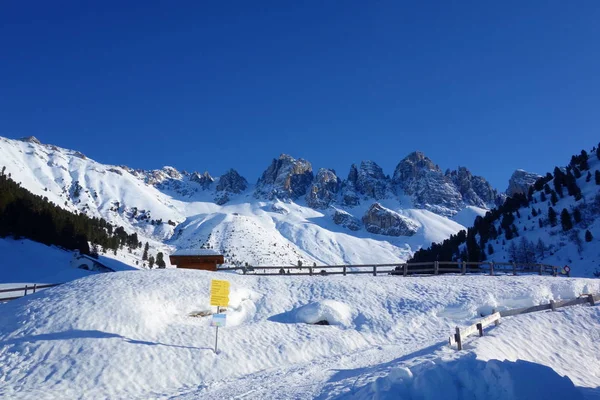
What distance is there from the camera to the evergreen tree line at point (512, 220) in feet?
303

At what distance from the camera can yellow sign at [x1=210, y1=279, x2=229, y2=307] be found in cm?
1875

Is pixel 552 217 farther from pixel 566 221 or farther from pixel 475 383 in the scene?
pixel 475 383

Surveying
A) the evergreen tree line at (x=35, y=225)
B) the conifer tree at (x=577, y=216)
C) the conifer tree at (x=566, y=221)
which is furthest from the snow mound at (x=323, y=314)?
the conifer tree at (x=577, y=216)

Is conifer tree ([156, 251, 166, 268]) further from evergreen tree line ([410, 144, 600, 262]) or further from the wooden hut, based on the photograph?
the wooden hut

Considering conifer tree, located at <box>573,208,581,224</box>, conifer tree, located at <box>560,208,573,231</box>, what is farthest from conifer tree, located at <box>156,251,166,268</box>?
conifer tree, located at <box>573,208,581,224</box>

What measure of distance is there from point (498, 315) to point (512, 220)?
318ft

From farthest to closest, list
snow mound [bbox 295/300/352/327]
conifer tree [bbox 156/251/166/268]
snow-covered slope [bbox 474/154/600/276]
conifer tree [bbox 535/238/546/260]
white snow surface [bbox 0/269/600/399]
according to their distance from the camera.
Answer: conifer tree [bbox 156/251/166/268], conifer tree [bbox 535/238/546/260], snow-covered slope [bbox 474/154/600/276], snow mound [bbox 295/300/352/327], white snow surface [bbox 0/269/600/399]

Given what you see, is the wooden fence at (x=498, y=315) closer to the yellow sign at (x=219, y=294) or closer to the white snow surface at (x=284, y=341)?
the white snow surface at (x=284, y=341)

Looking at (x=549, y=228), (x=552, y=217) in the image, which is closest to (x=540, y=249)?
(x=549, y=228)

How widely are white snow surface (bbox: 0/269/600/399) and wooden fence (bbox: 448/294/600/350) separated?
0.40 metres

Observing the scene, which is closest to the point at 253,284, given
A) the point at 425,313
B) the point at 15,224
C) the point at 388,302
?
the point at 388,302

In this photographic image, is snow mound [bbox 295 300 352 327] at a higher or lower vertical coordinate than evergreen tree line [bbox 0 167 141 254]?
lower

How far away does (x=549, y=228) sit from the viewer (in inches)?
3605

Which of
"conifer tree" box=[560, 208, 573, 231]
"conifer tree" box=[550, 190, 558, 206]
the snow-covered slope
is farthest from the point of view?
"conifer tree" box=[550, 190, 558, 206]
